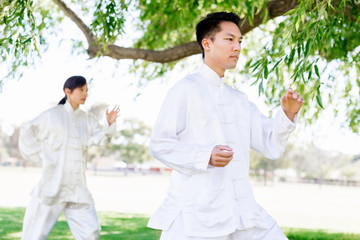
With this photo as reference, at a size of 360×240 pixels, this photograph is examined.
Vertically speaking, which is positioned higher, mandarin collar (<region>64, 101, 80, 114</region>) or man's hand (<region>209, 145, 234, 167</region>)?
mandarin collar (<region>64, 101, 80, 114</region>)

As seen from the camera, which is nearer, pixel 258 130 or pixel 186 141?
pixel 186 141

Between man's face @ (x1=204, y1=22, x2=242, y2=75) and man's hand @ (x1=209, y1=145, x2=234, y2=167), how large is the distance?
1.72 feet

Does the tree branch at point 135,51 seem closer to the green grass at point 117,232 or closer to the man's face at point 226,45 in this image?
the green grass at point 117,232

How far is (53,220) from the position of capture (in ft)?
15.4

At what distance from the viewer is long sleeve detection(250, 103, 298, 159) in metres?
2.53

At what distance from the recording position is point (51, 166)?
474 centimetres

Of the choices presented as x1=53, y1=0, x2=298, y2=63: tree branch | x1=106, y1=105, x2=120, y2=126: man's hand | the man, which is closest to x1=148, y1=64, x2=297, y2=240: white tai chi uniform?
the man

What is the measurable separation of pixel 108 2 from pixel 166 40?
336 cm

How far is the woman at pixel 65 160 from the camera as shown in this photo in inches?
182

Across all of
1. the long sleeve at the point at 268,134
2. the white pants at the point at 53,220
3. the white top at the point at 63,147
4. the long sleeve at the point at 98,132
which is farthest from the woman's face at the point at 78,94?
the long sleeve at the point at 268,134

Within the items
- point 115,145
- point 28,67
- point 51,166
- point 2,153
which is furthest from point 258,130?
point 2,153

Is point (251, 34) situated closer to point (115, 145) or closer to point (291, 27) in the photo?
point (291, 27)

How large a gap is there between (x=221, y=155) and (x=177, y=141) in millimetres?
248

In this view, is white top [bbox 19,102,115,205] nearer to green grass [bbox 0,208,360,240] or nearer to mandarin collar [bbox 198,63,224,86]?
mandarin collar [bbox 198,63,224,86]
